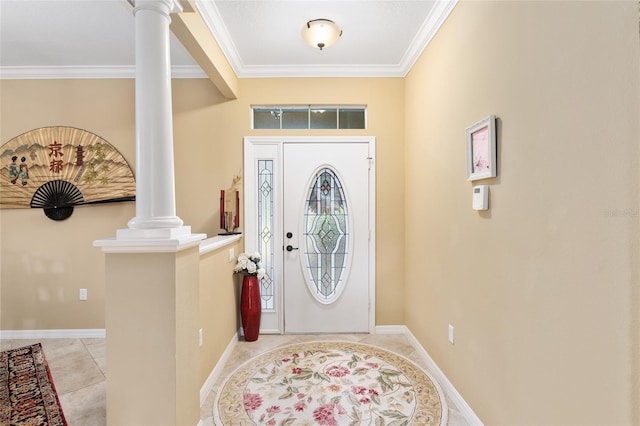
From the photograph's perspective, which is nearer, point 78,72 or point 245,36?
point 245,36

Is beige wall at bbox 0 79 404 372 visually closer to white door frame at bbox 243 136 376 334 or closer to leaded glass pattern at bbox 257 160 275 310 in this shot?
white door frame at bbox 243 136 376 334

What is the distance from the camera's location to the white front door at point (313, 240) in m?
3.26

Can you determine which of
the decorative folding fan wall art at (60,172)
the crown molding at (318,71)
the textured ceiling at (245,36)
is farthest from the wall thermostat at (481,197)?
the decorative folding fan wall art at (60,172)

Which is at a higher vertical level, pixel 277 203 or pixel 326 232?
pixel 277 203

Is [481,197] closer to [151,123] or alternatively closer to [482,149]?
[482,149]

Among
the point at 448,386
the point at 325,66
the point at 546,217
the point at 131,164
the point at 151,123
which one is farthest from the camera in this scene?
the point at 131,164

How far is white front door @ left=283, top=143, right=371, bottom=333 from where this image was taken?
3.26m

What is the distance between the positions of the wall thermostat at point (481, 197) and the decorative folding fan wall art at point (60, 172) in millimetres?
3147

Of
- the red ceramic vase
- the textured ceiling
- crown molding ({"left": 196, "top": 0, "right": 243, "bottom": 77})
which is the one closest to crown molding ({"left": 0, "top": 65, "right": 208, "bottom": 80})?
the textured ceiling

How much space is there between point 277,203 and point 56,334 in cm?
261

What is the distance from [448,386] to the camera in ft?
7.22

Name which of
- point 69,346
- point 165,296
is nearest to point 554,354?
point 165,296

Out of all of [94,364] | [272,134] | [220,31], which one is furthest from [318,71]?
[94,364]

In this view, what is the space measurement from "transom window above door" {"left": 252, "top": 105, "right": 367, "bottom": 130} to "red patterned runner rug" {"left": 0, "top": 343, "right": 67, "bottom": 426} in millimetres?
2726
